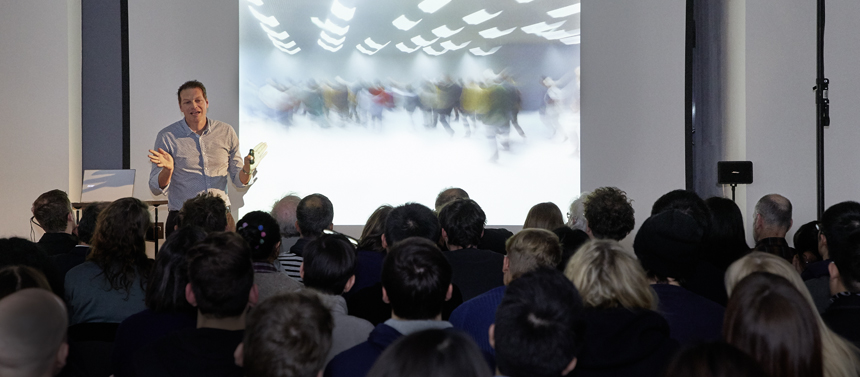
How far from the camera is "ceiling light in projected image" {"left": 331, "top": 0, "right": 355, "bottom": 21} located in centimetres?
559

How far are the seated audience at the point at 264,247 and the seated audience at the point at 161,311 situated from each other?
387 millimetres

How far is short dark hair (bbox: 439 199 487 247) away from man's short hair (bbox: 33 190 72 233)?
1812mm

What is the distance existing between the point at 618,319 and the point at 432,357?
79cm

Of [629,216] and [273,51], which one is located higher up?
[273,51]

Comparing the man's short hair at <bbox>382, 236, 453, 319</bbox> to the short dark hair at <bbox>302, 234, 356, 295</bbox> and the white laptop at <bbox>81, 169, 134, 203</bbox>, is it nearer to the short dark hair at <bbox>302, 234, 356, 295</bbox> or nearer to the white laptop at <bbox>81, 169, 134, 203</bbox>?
the short dark hair at <bbox>302, 234, 356, 295</bbox>

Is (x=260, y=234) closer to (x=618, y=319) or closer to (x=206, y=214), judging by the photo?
(x=206, y=214)

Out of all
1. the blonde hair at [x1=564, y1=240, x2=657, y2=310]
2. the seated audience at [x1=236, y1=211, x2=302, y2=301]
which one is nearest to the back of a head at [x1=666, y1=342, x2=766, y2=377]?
the blonde hair at [x1=564, y1=240, x2=657, y2=310]

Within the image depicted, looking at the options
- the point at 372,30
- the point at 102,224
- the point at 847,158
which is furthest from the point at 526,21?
the point at 102,224

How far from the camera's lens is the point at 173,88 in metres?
5.46

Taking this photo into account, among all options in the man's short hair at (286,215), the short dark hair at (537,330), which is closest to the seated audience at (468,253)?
the man's short hair at (286,215)

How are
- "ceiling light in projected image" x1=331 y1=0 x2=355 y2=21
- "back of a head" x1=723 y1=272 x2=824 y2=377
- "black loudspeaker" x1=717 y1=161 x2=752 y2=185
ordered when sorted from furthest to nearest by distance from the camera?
"ceiling light in projected image" x1=331 y1=0 x2=355 y2=21, "black loudspeaker" x1=717 y1=161 x2=752 y2=185, "back of a head" x1=723 y1=272 x2=824 y2=377

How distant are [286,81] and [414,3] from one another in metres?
1.27

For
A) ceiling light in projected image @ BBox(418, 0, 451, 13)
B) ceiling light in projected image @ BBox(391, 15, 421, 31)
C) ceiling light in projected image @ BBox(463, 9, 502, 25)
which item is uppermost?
ceiling light in projected image @ BBox(418, 0, 451, 13)

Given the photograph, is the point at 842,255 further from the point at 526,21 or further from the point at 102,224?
the point at 526,21
